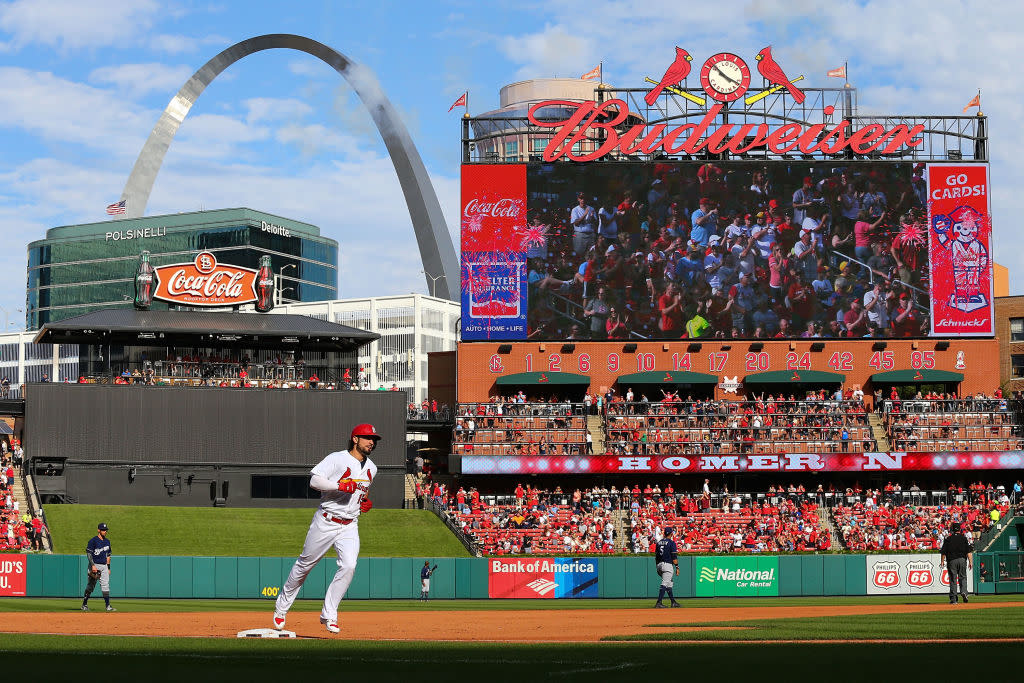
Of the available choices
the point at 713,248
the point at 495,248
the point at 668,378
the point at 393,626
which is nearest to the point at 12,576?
the point at 393,626

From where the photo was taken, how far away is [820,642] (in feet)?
45.0

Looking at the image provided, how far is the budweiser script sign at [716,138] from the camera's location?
5831 centimetres

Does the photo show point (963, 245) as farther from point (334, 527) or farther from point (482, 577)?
point (334, 527)

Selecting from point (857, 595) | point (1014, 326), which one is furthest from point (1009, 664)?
point (1014, 326)

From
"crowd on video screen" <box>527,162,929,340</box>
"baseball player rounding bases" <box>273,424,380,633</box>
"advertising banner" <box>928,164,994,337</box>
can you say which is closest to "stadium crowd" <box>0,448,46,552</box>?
"crowd on video screen" <box>527,162,929,340</box>

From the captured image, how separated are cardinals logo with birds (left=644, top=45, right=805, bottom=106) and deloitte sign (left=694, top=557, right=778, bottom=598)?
28.8 m

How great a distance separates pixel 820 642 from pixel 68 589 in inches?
1044

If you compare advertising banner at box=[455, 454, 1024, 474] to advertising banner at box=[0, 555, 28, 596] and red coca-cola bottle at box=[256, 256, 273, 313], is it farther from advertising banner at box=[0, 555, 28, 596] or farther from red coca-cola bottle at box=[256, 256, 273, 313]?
advertising banner at box=[0, 555, 28, 596]

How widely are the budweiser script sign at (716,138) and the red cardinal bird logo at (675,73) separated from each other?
1744 millimetres

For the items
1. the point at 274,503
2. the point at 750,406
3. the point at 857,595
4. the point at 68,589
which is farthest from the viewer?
the point at 750,406

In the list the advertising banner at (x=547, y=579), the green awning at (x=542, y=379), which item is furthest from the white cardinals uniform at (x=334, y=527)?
the green awning at (x=542, y=379)

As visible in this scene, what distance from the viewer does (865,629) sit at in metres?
16.3

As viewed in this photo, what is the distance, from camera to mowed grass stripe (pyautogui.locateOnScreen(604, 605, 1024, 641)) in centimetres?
1477

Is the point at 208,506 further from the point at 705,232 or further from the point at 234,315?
the point at 705,232
